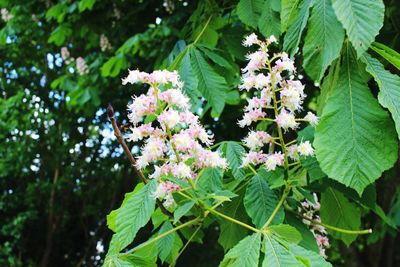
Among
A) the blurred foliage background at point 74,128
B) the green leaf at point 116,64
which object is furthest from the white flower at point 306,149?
the green leaf at point 116,64

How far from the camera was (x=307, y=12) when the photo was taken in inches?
47.7

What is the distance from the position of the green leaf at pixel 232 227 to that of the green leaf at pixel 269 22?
0.60 metres

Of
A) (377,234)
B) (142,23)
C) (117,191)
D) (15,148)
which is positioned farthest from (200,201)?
(117,191)

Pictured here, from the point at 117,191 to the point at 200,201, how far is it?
16.1 feet

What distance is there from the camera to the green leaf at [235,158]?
1.47 metres

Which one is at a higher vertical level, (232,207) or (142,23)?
(232,207)

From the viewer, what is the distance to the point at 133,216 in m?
1.18

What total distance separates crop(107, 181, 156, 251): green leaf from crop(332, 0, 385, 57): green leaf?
0.52m

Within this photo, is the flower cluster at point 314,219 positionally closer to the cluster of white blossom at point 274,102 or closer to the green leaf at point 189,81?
the cluster of white blossom at point 274,102

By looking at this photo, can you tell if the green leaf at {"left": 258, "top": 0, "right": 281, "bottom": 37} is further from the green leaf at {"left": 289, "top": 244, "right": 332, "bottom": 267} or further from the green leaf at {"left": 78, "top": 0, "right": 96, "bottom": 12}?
the green leaf at {"left": 78, "top": 0, "right": 96, "bottom": 12}

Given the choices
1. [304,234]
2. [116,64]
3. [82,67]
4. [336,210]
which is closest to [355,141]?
[304,234]

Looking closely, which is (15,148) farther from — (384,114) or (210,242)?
(384,114)

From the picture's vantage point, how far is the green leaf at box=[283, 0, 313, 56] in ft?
3.99

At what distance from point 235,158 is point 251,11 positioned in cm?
68
